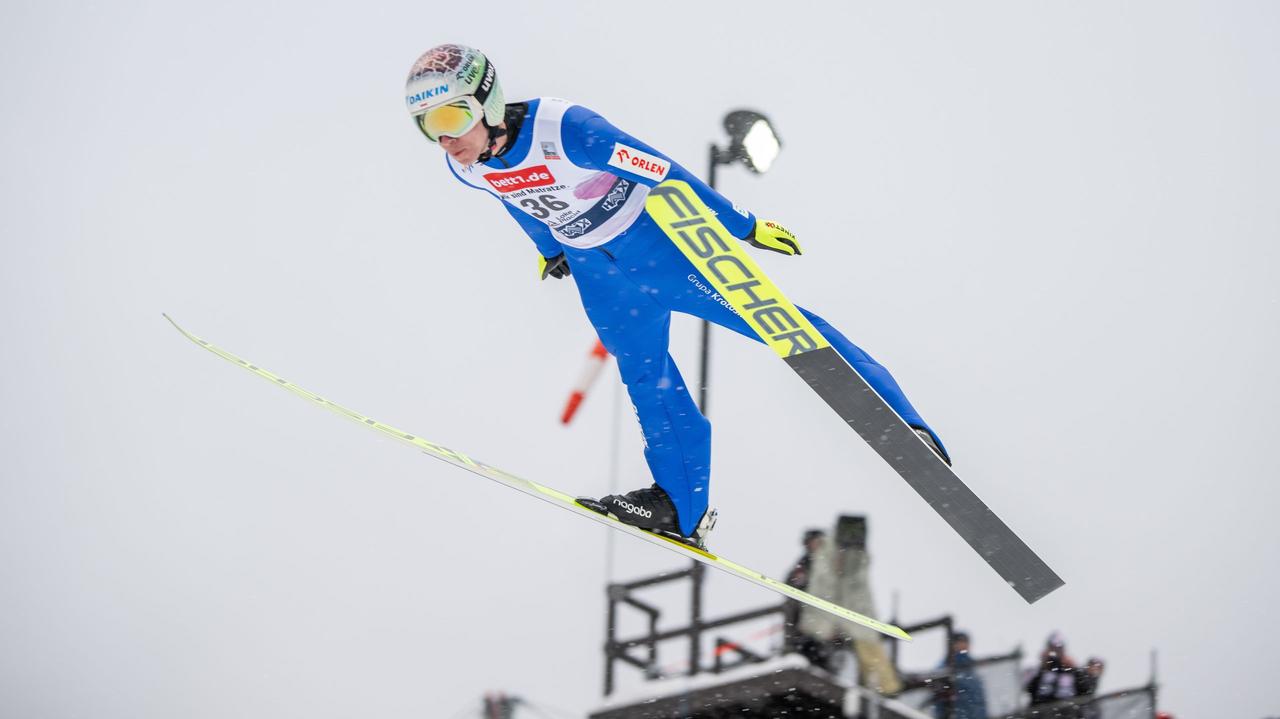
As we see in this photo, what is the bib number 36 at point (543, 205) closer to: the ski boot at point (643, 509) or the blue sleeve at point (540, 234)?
the blue sleeve at point (540, 234)

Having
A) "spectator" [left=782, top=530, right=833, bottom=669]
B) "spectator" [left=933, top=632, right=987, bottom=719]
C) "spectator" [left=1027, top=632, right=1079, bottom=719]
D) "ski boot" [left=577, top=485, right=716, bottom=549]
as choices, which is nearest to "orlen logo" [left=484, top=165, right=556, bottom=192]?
"ski boot" [left=577, top=485, right=716, bottom=549]

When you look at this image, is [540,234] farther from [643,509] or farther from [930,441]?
[930,441]

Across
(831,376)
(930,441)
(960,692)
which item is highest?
(831,376)

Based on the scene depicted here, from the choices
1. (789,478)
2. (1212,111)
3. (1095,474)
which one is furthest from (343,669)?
(1212,111)

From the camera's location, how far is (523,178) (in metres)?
3.50

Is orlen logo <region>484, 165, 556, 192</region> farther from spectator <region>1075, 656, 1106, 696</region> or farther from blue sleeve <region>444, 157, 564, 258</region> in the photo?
spectator <region>1075, 656, 1106, 696</region>

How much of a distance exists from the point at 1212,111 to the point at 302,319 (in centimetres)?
1004

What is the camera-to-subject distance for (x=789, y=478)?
10.4 m

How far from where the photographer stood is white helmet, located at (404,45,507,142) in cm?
328

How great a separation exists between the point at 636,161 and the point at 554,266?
65cm

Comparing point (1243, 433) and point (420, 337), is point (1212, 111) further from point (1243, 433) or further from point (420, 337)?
point (420, 337)

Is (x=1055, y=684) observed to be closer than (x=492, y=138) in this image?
No

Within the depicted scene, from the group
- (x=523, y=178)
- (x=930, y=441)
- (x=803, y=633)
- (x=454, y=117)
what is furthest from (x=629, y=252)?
(x=803, y=633)

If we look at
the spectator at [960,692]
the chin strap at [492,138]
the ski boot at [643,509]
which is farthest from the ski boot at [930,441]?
the chin strap at [492,138]
